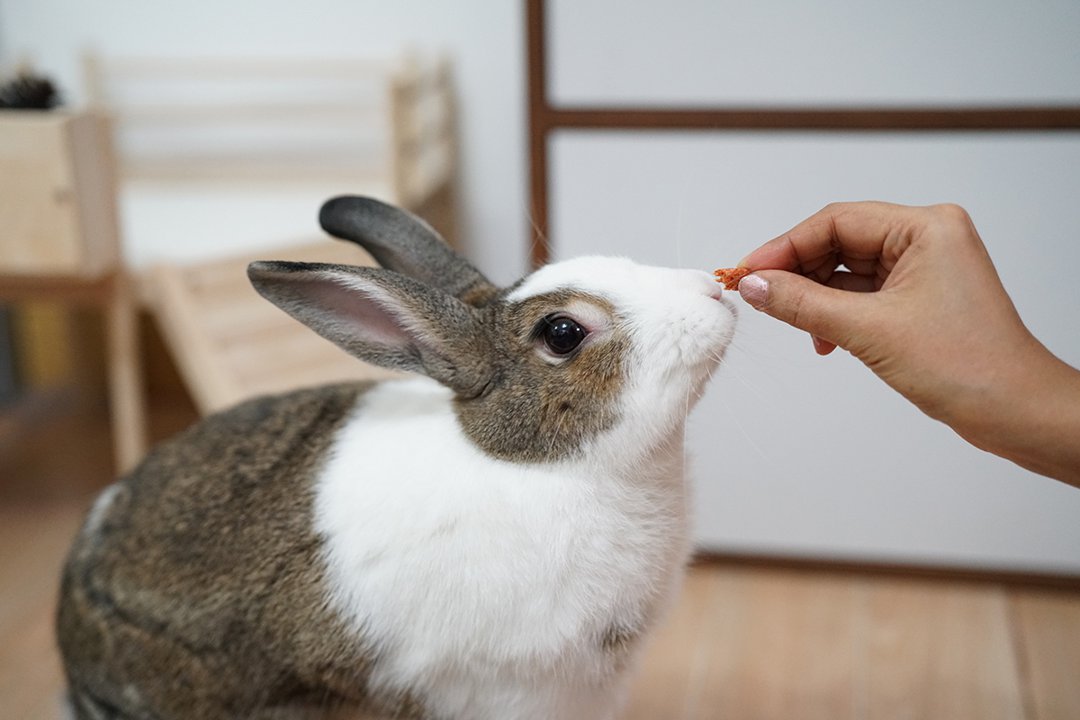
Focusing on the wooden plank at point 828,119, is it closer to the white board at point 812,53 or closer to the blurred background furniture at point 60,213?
the white board at point 812,53

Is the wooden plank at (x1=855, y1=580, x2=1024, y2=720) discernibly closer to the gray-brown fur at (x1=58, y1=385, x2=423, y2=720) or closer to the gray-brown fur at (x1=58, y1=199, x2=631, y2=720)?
the gray-brown fur at (x1=58, y1=199, x2=631, y2=720)

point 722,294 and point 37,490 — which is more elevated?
point 722,294

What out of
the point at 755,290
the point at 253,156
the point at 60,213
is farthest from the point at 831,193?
the point at 253,156

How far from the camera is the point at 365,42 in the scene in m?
2.55

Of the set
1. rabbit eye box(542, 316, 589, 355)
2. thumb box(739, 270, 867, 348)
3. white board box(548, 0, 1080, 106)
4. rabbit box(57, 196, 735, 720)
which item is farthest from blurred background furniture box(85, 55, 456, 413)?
thumb box(739, 270, 867, 348)

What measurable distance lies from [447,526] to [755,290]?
1.22 feet

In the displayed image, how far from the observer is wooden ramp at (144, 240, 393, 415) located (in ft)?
6.04

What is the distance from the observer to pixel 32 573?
6.53ft

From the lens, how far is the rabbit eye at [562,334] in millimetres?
1016

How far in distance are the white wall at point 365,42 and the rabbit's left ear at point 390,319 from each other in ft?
4.77

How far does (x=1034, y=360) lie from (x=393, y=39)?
6.39ft

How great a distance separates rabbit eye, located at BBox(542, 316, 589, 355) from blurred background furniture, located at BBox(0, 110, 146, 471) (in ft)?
3.85

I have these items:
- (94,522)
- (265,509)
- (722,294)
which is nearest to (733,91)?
(722,294)

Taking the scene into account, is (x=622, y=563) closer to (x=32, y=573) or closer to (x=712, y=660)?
(x=712, y=660)
